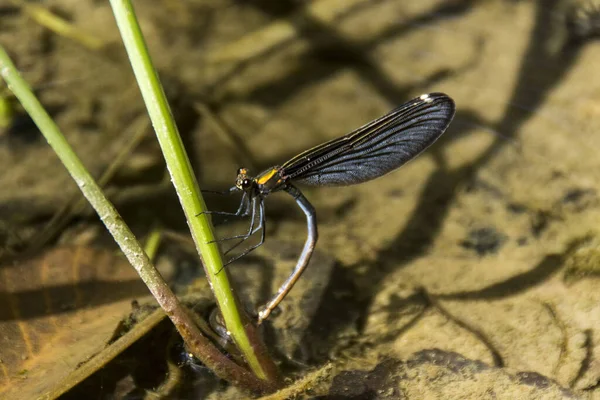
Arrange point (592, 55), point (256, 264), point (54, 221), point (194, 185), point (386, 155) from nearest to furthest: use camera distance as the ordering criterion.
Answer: point (194, 185)
point (386, 155)
point (256, 264)
point (54, 221)
point (592, 55)

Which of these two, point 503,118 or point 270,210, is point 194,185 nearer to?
point 270,210

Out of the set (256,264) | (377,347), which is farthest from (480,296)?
(256,264)

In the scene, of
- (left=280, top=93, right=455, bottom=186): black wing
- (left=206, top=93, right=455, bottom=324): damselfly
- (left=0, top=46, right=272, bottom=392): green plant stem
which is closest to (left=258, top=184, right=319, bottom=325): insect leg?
(left=206, top=93, right=455, bottom=324): damselfly

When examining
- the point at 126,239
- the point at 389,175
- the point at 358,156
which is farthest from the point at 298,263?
the point at 389,175

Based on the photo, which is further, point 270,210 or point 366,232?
point 270,210

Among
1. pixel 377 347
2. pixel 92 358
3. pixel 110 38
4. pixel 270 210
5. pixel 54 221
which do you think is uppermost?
pixel 110 38

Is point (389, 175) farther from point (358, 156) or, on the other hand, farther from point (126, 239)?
point (126, 239)
